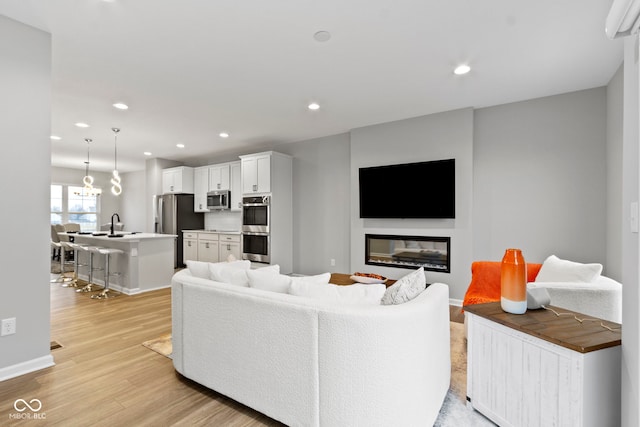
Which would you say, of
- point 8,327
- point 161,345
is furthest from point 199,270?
point 8,327

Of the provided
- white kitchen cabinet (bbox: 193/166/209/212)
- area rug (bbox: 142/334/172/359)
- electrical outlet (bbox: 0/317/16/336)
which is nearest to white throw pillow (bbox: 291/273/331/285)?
area rug (bbox: 142/334/172/359)

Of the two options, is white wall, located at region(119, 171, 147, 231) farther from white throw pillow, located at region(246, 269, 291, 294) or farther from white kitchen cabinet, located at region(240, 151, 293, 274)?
white throw pillow, located at region(246, 269, 291, 294)

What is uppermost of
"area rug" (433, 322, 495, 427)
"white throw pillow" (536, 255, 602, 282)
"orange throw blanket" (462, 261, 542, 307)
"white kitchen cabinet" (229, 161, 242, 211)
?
"white kitchen cabinet" (229, 161, 242, 211)

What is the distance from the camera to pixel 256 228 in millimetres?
5918

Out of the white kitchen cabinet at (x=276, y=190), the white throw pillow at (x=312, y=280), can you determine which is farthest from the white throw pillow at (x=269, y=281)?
the white kitchen cabinet at (x=276, y=190)

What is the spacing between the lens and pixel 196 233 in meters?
7.10

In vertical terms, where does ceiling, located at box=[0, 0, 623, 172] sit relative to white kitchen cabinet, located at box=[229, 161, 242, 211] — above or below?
above

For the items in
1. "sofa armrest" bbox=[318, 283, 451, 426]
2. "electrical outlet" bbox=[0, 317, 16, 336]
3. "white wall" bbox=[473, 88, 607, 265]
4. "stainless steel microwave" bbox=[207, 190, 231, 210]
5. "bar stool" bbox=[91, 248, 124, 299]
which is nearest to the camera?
"sofa armrest" bbox=[318, 283, 451, 426]

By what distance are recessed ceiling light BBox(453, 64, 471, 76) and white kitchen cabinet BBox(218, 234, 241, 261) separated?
4810 millimetres

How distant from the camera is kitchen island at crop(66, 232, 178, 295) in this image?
4.86 metres

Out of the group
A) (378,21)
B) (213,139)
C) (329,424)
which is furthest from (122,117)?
(329,424)

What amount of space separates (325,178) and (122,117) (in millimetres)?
3296

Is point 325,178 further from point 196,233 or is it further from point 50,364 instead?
point 50,364

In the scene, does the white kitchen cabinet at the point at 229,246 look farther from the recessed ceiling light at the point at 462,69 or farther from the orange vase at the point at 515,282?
the orange vase at the point at 515,282
